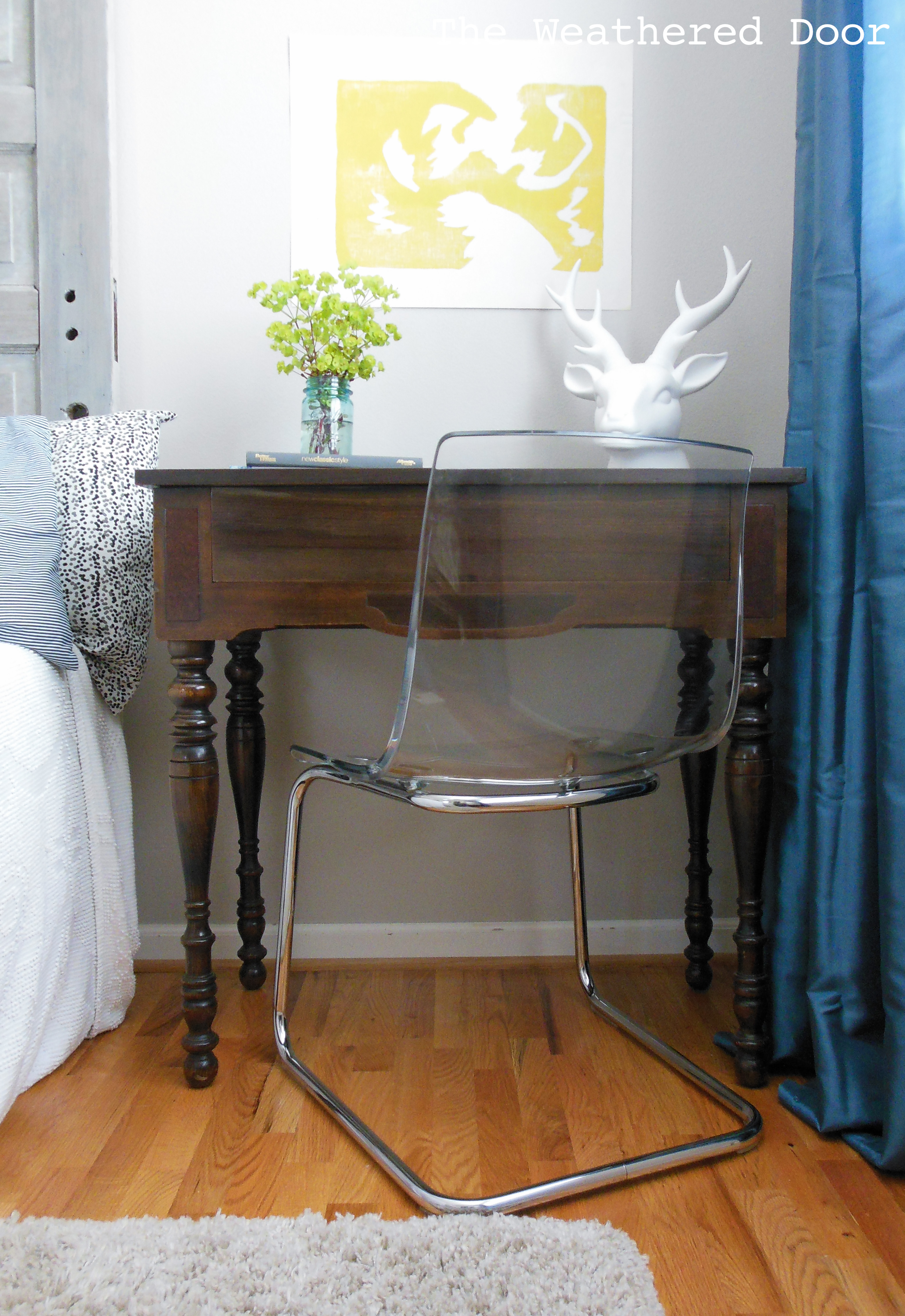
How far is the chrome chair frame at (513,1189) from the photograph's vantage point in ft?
3.28

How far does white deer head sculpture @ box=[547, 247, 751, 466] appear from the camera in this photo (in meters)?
1.37

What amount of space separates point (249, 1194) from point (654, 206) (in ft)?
5.40

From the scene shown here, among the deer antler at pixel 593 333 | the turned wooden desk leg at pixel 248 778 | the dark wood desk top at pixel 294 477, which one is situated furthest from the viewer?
the turned wooden desk leg at pixel 248 778

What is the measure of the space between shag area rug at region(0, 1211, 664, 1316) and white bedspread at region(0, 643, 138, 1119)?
0.91ft

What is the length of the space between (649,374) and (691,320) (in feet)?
0.42

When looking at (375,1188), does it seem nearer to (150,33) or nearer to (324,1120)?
(324,1120)

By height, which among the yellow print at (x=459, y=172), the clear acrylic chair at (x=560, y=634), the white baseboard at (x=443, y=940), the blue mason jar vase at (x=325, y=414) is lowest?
the white baseboard at (x=443, y=940)

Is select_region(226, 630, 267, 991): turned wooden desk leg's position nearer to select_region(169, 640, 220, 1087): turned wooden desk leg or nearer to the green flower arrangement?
select_region(169, 640, 220, 1087): turned wooden desk leg

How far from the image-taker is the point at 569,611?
1065 millimetres

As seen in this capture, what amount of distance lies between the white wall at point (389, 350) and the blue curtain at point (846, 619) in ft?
1.37

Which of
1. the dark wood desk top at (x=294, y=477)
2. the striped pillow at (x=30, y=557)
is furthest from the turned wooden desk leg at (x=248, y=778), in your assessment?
the dark wood desk top at (x=294, y=477)

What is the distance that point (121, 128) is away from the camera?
1656 millimetres

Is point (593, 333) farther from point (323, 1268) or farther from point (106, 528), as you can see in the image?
point (323, 1268)

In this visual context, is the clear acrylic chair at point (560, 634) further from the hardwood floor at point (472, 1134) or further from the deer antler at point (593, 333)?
the deer antler at point (593, 333)
